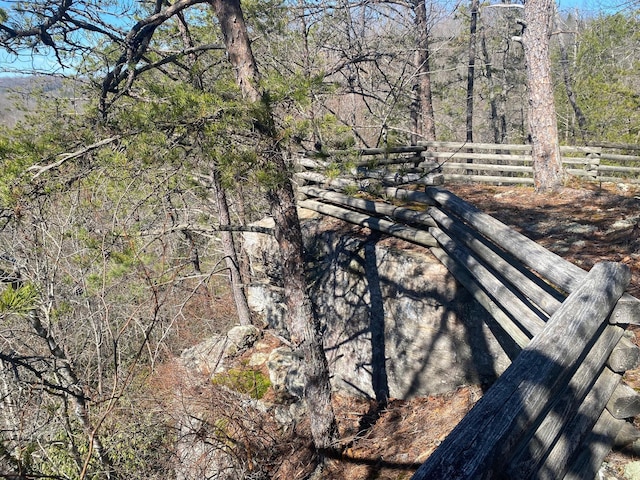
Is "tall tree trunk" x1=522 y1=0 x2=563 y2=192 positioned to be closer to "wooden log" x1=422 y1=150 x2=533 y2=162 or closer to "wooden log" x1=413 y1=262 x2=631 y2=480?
"wooden log" x1=422 y1=150 x2=533 y2=162

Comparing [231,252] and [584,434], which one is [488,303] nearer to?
[584,434]

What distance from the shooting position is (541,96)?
7359 mm

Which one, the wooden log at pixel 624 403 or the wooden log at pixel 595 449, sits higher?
the wooden log at pixel 624 403

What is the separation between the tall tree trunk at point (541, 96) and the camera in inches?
281

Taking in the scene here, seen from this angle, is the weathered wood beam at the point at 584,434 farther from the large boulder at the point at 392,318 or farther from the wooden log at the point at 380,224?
the wooden log at the point at 380,224

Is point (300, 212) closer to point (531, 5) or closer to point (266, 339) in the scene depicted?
point (266, 339)

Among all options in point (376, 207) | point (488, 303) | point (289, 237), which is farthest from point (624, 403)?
point (376, 207)

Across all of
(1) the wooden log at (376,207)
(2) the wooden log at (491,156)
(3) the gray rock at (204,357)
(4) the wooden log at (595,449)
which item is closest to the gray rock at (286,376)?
(3) the gray rock at (204,357)

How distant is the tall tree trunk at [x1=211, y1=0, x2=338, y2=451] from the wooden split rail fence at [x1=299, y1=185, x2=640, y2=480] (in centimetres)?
186

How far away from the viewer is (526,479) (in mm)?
1534

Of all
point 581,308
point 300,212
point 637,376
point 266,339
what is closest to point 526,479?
point 581,308

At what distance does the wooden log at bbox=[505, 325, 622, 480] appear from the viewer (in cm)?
160

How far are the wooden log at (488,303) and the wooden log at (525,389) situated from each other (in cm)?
→ 75

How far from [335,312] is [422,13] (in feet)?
A: 26.4
